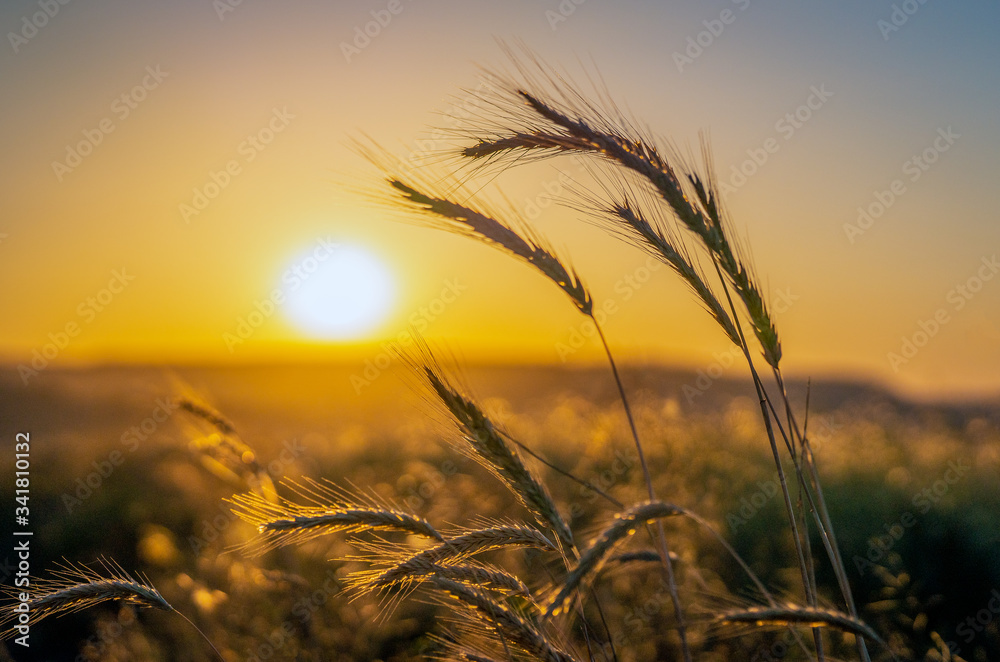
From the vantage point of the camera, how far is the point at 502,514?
571 cm

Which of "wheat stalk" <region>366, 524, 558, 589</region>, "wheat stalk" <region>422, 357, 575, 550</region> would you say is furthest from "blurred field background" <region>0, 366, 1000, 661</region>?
"wheat stalk" <region>366, 524, 558, 589</region>

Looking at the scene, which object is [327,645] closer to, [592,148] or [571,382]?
[592,148]

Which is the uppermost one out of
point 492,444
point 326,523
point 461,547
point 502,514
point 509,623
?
point 492,444

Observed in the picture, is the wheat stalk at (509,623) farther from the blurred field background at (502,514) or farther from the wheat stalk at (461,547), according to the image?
the blurred field background at (502,514)

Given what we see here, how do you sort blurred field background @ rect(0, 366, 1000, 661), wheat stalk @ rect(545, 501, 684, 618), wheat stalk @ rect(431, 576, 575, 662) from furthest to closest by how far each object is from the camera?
blurred field background @ rect(0, 366, 1000, 661) → wheat stalk @ rect(431, 576, 575, 662) → wheat stalk @ rect(545, 501, 684, 618)

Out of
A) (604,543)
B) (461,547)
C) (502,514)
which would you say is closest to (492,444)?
(461,547)

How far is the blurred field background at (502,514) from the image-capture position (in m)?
3.62

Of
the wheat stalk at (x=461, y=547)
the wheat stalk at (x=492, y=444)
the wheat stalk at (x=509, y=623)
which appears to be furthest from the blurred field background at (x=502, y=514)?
the wheat stalk at (x=509, y=623)

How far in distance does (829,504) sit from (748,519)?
839mm

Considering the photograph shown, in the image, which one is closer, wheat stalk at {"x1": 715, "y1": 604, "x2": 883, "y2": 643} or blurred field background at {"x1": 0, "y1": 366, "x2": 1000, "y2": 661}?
wheat stalk at {"x1": 715, "y1": 604, "x2": 883, "y2": 643}

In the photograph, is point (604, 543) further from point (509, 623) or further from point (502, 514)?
point (502, 514)

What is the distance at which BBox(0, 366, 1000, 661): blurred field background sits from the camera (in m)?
3.62

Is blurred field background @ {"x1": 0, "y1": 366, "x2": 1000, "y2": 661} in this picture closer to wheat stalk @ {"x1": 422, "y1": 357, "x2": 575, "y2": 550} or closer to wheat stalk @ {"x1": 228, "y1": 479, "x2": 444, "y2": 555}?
wheat stalk @ {"x1": 422, "y1": 357, "x2": 575, "y2": 550}

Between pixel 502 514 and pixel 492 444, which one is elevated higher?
pixel 492 444
